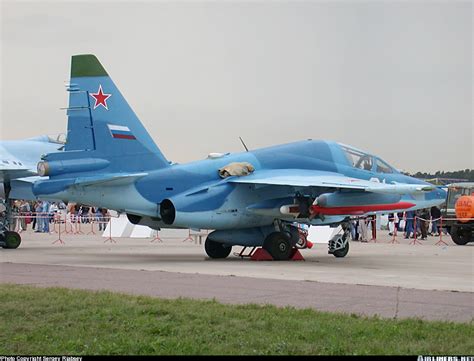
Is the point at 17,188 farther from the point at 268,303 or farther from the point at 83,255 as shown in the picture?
the point at 268,303

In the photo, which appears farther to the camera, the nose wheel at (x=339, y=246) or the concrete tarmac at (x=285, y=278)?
the nose wheel at (x=339, y=246)

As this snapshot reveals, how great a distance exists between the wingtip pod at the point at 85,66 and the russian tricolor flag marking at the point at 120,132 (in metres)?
1.32

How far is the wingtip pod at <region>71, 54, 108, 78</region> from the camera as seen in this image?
18078 millimetres

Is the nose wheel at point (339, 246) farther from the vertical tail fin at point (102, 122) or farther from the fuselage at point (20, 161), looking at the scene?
the fuselage at point (20, 161)

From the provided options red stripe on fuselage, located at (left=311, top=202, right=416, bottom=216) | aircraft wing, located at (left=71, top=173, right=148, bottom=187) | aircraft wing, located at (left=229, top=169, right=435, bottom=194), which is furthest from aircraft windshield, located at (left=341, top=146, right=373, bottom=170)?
aircraft wing, located at (left=71, top=173, right=148, bottom=187)

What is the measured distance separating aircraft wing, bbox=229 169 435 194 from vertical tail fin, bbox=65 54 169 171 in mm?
2442

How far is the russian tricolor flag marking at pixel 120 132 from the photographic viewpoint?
58.9 ft

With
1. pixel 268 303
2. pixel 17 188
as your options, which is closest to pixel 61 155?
pixel 17 188

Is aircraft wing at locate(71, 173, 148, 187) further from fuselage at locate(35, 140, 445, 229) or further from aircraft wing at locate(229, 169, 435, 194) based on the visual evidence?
aircraft wing at locate(229, 169, 435, 194)

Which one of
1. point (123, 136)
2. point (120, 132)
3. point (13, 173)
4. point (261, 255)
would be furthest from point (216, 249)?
point (13, 173)

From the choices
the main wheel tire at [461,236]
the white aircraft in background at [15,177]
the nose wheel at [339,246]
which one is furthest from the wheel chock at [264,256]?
the main wheel tire at [461,236]

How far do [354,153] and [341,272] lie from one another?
5.44m

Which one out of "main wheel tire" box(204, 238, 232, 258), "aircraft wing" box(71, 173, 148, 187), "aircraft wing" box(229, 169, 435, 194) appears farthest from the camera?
"main wheel tire" box(204, 238, 232, 258)

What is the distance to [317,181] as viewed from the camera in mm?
18172
